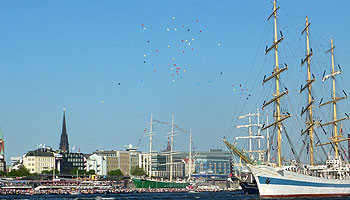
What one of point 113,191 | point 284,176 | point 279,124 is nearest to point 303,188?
point 284,176

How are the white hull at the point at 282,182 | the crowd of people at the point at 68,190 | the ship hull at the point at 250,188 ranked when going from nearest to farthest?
the white hull at the point at 282,182
the ship hull at the point at 250,188
the crowd of people at the point at 68,190

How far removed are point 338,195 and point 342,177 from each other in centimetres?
444

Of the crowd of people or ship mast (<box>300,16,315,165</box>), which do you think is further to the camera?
the crowd of people

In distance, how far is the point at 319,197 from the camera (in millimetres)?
113250

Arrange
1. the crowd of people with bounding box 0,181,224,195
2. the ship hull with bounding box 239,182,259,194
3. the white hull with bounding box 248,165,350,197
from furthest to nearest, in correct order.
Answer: the crowd of people with bounding box 0,181,224,195 → the ship hull with bounding box 239,182,259,194 → the white hull with bounding box 248,165,350,197

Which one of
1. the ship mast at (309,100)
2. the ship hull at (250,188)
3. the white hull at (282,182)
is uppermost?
the ship mast at (309,100)

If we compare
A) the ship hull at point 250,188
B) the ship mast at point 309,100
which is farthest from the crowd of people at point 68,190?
the ship mast at point 309,100

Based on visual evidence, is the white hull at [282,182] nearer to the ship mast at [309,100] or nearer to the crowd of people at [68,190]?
the ship mast at [309,100]

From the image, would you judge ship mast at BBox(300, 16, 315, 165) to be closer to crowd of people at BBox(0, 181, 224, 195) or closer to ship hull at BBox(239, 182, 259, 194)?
ship hull at BBox(239, 182, 259, 194)

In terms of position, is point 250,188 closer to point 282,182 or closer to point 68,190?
point 282,182

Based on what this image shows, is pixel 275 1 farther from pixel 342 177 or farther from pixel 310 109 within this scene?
pixel 342 177

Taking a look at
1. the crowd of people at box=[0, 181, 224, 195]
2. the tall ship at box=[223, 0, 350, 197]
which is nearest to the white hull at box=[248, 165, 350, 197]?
the tall ship at box=[223, 0, 350, 197]

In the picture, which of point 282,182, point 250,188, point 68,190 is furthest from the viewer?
point 68,190

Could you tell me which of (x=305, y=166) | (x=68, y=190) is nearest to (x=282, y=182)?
(x=305, y=166)
